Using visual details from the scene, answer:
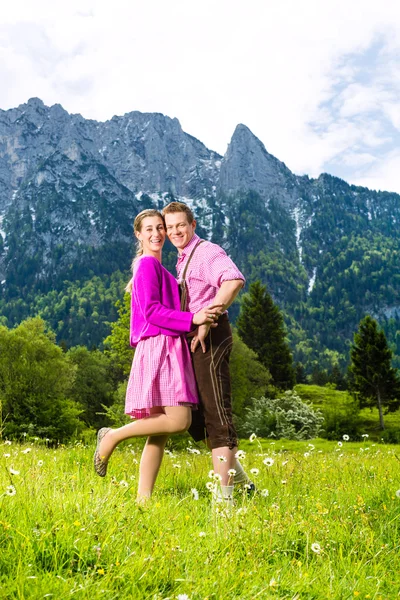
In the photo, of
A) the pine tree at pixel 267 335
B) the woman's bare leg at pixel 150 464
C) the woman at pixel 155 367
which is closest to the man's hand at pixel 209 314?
the woman at pixel 155 367

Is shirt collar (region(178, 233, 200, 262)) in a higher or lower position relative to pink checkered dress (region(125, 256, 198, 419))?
higher

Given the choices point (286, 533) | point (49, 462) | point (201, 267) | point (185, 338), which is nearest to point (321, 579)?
point (286, 533)

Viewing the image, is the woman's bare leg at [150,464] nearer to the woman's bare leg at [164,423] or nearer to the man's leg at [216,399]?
the woman's bare leg at [164,423]

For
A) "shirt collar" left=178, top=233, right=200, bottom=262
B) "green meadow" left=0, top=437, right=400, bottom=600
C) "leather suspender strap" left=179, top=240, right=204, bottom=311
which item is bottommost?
"green meadow" left=0, top=437, right=400, bottom=600

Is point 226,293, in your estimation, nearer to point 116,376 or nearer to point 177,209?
point 177,209

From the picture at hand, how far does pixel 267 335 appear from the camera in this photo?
68.2 m

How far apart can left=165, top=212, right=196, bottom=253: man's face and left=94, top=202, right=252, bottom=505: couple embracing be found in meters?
0.01

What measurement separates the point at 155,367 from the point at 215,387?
0.60 metres

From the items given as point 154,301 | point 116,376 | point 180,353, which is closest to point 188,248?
point 154,301

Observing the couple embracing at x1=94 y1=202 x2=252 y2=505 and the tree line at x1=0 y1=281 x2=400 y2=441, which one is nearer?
the couple embracing at x1=94 y1=202 x2=252 y2=505

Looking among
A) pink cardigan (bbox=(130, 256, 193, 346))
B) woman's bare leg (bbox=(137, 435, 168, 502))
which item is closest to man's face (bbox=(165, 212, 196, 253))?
pink cardigan (bbox=(130, 256, 193, 346))

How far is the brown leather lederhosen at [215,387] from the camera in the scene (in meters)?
5.33

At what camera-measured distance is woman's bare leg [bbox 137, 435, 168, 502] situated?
214 inches

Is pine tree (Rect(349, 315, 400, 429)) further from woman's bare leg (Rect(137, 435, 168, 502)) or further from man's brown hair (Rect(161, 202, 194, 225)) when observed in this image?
woman's bare leg (Rect(137, 435, 168, 502))
